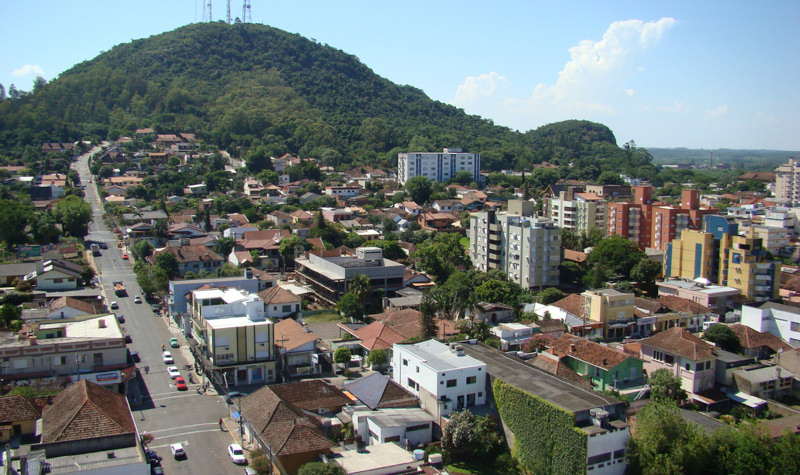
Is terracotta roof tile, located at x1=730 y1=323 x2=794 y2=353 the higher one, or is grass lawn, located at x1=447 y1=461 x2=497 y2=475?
terracotta roof tile, located at x1=730 y1=323 x2=794 y2=353

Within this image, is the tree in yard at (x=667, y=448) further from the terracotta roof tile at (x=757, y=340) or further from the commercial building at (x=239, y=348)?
the commercial building at (x=239, y=348)

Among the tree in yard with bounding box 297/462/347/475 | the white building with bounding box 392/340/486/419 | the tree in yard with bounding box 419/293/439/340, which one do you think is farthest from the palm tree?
the tree in yard with bounding box 297/462/347/475

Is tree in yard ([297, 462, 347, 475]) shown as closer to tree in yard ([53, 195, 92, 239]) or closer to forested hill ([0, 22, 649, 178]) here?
tree in yard ([53, 195, 92, 239])

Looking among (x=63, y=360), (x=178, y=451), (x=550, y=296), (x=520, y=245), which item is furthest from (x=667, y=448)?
(x=520, y=245)

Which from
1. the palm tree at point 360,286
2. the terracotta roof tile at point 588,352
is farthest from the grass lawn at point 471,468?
the palm tree at point 360,286

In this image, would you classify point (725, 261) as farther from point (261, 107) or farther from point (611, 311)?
point (261, 107)

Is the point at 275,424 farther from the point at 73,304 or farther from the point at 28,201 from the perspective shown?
the point at 28,201

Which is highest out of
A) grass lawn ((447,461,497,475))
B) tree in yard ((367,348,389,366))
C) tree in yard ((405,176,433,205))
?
tree in yard ((405,176,433,205))
